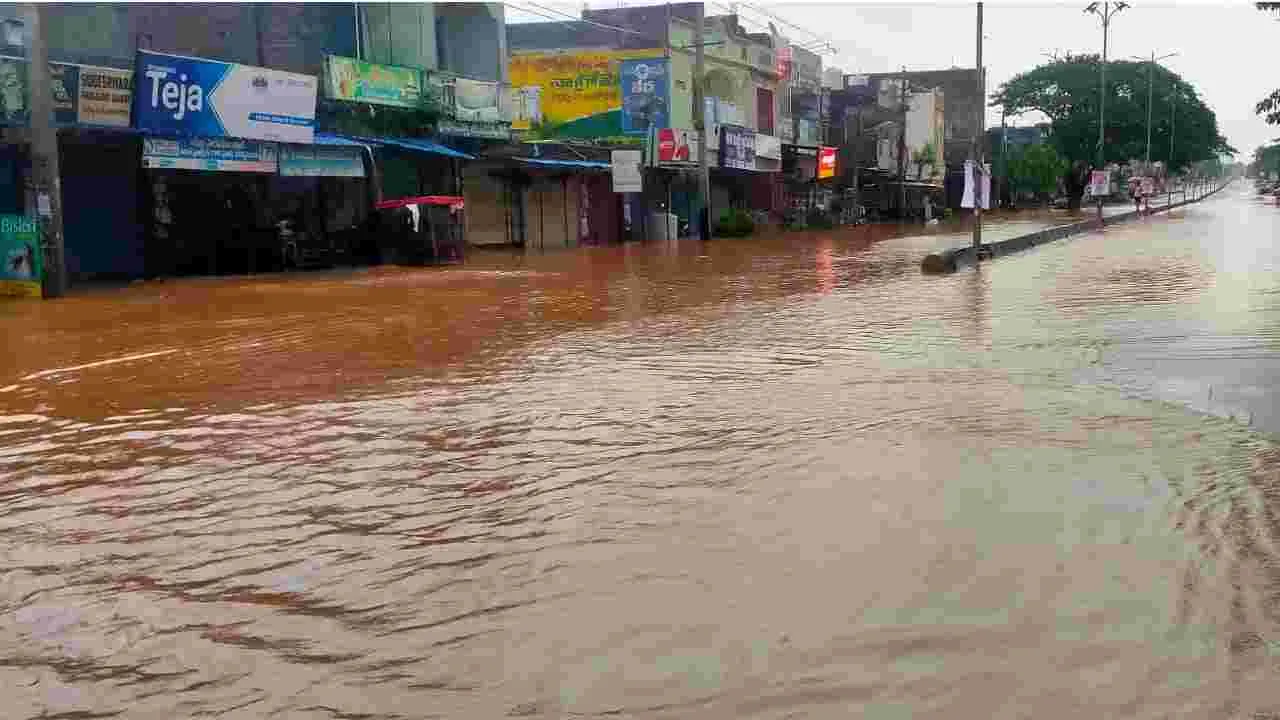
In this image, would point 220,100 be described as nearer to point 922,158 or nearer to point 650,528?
point 650,528

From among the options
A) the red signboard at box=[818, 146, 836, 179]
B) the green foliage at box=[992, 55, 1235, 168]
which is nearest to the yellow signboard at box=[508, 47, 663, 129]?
the red signboard at box=[818, 146, 836, 179]

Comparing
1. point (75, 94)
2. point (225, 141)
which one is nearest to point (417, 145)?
point (225, 141)

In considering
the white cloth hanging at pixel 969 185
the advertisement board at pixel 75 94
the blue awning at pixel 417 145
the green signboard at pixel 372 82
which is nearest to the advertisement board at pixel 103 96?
the advertisement board at pixel 75 94

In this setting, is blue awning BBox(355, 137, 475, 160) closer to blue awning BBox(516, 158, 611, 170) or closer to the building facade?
the building facade

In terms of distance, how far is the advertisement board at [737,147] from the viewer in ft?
140

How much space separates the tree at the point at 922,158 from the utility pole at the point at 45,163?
53210 mm

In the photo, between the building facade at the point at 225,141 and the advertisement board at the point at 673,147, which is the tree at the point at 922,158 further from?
the building facade at the point at 225,141

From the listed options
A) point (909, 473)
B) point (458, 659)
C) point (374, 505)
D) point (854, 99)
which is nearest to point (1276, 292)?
point (909, 473)

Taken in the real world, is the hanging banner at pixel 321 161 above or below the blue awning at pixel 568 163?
below

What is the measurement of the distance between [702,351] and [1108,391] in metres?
3.69

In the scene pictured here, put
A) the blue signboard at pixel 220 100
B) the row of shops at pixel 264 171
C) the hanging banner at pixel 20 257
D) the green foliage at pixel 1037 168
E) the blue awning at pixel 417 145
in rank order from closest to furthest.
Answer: the hanging banner at pixel 20 257 < the blue signboard at pixel 220 100 < the row of shops at pixel 264 171 < the blue awning at pixel 417 145 < the green foliage at pixel 1037 168

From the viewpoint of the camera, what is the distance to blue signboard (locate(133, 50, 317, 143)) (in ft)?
65.4

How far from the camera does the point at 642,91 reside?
3981 centimetres

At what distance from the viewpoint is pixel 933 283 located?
18094 millimetres
